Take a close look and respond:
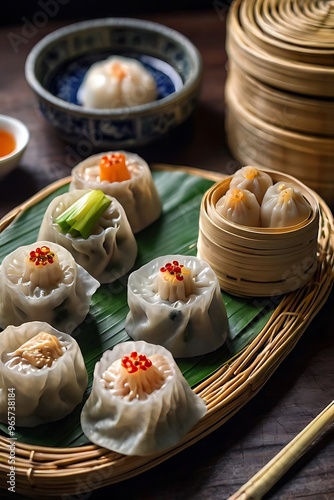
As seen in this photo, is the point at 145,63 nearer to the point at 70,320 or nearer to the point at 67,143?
the point at 67,143

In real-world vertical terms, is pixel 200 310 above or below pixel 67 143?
above

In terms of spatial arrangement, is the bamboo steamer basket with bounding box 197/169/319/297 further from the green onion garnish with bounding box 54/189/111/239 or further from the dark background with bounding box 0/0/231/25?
the dark background with bounding box 0/0/231/25

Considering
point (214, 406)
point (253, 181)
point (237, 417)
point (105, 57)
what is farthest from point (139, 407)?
point (105, 57)

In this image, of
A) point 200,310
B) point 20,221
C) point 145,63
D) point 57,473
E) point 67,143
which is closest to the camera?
point 57,473

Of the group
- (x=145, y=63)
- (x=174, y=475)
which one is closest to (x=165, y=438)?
(x=174, y=475)

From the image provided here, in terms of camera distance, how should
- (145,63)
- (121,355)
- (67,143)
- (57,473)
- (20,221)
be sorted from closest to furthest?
(57,473), (121,355), (20,221), (67,143), (145,63)

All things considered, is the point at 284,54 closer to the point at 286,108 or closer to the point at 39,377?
the point at 286,108
